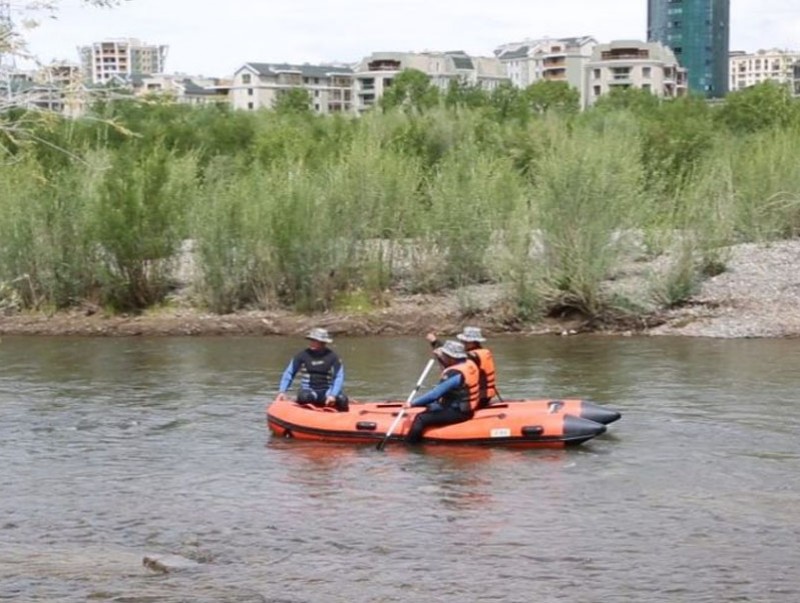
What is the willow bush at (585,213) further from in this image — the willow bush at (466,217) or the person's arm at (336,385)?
the person's arm at (336,385)

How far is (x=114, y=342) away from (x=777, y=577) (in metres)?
16.2

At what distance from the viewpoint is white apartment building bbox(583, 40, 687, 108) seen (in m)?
114

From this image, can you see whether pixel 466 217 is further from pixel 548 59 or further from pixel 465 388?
pixel 548 59

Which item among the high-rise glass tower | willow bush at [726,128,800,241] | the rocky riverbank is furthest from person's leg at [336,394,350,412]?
the high-rise glass tower

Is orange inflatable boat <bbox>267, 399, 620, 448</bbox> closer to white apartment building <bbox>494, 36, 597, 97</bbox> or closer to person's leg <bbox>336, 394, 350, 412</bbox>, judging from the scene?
person's leg <bbox>336, 394, 350, 412</bbox>

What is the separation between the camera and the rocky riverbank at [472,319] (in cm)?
2392

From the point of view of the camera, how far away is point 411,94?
5603 centimetres

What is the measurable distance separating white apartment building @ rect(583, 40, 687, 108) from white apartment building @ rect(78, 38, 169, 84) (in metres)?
99.4

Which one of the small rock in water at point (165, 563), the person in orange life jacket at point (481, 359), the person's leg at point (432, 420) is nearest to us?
the small rock in water at point (165, 563)

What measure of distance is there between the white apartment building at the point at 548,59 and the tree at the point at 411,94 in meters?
55.7

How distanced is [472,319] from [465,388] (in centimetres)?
1005

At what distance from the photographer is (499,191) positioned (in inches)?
1018

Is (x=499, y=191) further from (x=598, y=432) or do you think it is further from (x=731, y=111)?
(x=731, y=111)

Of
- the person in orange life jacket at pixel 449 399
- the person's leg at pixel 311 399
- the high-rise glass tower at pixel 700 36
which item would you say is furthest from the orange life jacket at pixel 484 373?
the high-rise glass tower at pixel 700 36
